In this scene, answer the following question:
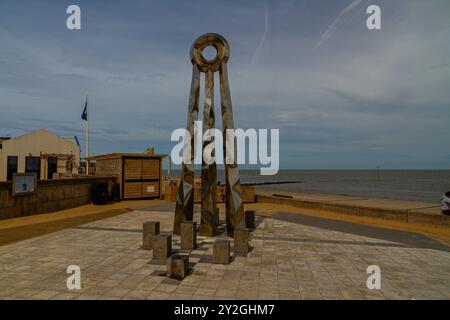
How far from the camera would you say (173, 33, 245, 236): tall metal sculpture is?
35.7ft

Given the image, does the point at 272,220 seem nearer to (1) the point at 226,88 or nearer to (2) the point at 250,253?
(2) the point at 250,253

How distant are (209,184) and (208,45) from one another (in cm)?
546

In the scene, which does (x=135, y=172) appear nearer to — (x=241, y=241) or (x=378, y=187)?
(x=241, y=241)

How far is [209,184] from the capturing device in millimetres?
11172

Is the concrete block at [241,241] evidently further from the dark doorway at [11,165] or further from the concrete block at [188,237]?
the dark doorway at [11,165]

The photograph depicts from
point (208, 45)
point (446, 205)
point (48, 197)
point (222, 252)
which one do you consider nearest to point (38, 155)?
point (48, 197)

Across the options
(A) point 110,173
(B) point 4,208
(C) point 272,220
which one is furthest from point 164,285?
(A) point 110,173

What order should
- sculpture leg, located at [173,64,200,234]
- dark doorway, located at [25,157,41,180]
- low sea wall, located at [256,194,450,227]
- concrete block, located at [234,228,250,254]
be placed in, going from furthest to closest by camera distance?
dark doorway, located at [25,157,41,180]
low sea wall, located at [256,194,450,227]
sculpture leg, located at [173,64,200,234]
concrete block, located at [234,228,250,254]

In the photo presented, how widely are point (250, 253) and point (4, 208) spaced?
12.4 metres

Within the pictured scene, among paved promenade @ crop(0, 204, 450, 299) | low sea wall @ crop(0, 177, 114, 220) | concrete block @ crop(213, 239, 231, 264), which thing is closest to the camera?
paved promenade @ crop(0, 204, 450, 299)

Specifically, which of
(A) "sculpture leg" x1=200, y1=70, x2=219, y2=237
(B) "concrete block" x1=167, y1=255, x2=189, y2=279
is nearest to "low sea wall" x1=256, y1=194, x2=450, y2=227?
(A) "sculpture leg" x1=200, y1=70, x2=219, y2=237

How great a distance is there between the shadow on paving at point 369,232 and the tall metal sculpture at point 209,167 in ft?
10.3

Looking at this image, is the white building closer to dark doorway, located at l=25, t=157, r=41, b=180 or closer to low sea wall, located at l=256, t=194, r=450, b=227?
dark doorway, located at l=25, t=157, r=41, b=180

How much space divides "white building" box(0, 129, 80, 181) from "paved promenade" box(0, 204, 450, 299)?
2719cm
